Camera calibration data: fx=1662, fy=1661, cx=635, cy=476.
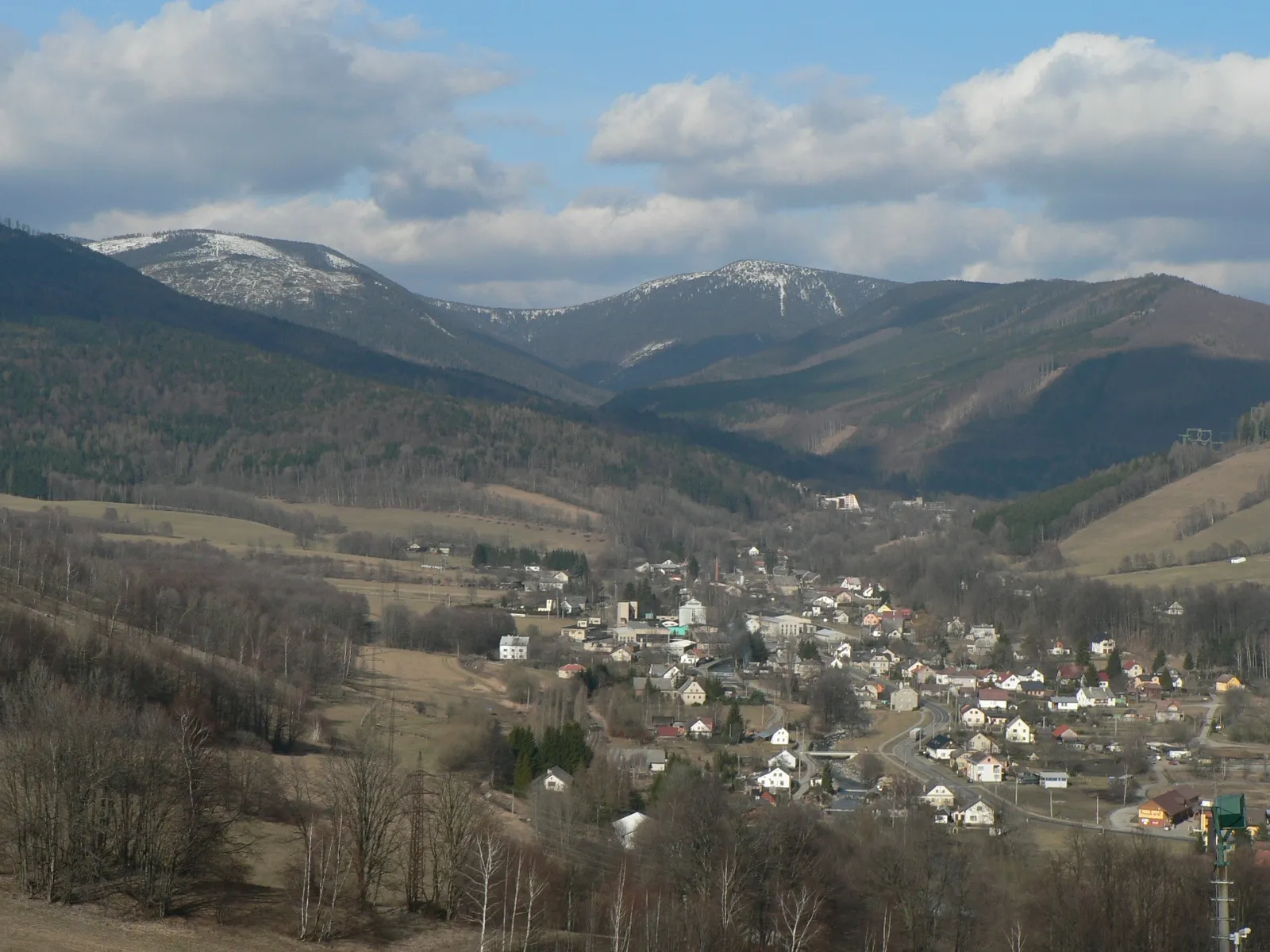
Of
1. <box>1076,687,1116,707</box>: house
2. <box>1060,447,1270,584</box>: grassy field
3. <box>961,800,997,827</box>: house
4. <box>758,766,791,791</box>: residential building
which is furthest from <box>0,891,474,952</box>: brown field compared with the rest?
<box>1060,447,1270,584</box>: grassy field

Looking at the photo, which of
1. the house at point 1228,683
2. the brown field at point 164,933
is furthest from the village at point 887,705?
the brown field at point 164,933

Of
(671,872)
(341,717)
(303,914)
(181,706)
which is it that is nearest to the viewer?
(303,914)

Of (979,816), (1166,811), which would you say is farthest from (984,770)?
(1166,811)

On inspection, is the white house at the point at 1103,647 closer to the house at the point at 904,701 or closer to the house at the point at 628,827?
the house at the point at 904,701

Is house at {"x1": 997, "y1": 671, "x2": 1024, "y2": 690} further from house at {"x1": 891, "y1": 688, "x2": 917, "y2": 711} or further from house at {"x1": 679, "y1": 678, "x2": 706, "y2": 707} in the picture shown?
house at {"x1": 679, "y1": 678, "x2": 706, "y2": 707}

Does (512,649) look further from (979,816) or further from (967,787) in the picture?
(979,816)

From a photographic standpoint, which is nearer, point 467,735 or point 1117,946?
point 1117,946

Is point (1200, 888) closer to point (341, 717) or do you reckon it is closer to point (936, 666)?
point (341, 717)

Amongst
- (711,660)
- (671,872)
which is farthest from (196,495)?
(671,872)
